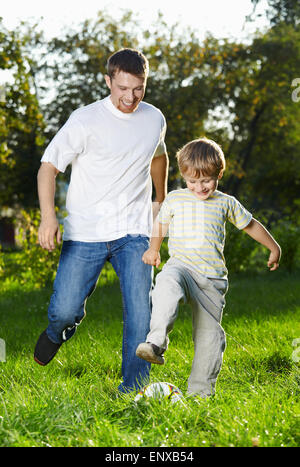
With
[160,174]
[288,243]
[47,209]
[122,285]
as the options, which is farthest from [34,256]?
[47,209]

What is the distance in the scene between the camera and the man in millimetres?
4336

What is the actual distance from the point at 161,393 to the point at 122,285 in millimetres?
958

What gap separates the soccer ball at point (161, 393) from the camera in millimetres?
3637

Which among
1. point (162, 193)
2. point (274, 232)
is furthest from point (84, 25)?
point (162, 193)

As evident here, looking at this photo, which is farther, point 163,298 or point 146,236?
point 146,236

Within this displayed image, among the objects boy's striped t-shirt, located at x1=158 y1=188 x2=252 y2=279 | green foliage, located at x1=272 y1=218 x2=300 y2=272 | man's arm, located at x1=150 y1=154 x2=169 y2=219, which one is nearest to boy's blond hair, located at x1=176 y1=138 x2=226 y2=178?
boy's striped t-shirt, located at x1=158 y1=188 x2=252 y2=279

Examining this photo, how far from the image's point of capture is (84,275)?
4418 millimetres

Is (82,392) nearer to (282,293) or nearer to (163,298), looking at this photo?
(163,298)

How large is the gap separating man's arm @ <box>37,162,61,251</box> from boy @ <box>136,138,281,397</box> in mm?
620

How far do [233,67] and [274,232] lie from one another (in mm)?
12161

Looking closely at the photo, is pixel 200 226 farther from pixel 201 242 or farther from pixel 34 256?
pixel 34 256

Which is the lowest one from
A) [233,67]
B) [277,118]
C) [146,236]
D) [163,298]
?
[163,298]

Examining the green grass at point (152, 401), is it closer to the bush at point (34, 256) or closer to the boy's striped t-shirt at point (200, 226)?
the boy's striped t-shirt at point (200, 226)
